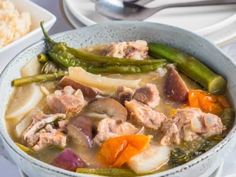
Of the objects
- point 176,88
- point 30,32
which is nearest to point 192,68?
point 176,88

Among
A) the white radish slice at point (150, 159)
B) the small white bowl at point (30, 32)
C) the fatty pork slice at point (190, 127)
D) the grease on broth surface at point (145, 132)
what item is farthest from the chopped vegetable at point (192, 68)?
the small white bowl at point (30, 32)

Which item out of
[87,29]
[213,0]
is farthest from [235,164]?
[213,0]

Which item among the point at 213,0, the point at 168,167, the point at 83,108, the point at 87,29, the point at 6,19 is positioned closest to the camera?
the point at 168,167

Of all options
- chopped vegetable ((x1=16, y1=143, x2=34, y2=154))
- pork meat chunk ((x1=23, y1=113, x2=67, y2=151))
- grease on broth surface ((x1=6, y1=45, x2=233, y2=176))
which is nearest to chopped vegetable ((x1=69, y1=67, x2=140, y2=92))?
grease on broth surface ((x1=6, y1=45, x2=233, y2=176))

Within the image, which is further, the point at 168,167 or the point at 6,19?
the point at 6,19

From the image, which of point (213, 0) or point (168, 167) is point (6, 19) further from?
point (168, 167)

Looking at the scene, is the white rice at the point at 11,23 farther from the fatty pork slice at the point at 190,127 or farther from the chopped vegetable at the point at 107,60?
the fatty pork slice at the point at 190,127

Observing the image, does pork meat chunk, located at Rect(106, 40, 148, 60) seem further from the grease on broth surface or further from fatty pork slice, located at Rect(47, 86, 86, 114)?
fatty pork slice, located at Rect(47, 86, 86, 114)
